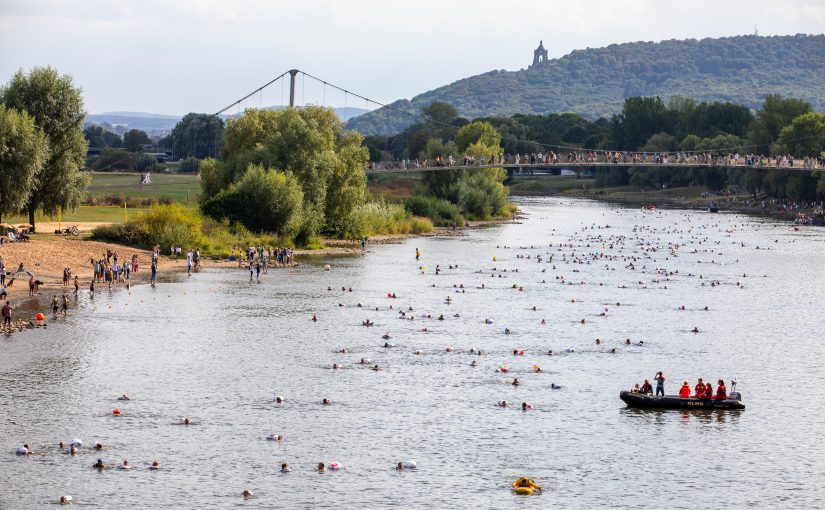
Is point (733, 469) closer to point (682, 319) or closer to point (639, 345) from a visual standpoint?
point (639, 345)

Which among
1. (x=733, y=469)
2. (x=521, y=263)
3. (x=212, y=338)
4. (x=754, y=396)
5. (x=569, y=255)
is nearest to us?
(x=733, y=469)

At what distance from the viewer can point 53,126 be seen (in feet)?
369

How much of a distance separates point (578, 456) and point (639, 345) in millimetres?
26313

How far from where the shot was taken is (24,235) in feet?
340

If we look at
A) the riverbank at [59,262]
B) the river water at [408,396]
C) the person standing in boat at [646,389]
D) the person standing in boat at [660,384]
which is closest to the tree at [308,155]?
the riverbank at [59,262]

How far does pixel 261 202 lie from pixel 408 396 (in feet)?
223

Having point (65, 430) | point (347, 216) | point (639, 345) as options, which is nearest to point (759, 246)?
point (347, 216)

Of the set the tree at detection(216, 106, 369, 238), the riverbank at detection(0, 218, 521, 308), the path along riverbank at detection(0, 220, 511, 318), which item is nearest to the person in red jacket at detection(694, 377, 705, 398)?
the path along riverbank at detection(0, 220, 511, 318)

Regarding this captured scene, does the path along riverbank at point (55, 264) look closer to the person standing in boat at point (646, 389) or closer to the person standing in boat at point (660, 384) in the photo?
the person standing in boat at point (646, 389)

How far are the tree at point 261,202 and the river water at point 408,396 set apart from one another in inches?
770

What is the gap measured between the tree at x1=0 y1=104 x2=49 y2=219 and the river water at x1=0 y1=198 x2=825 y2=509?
17.6m

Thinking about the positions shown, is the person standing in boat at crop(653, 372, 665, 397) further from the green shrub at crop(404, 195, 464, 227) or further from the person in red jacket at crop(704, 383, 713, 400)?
the green shrub at crop(404, 195, 464, 227)

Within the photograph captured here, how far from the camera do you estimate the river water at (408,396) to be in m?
46.1

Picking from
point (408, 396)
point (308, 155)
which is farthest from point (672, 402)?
point (308, 155)
